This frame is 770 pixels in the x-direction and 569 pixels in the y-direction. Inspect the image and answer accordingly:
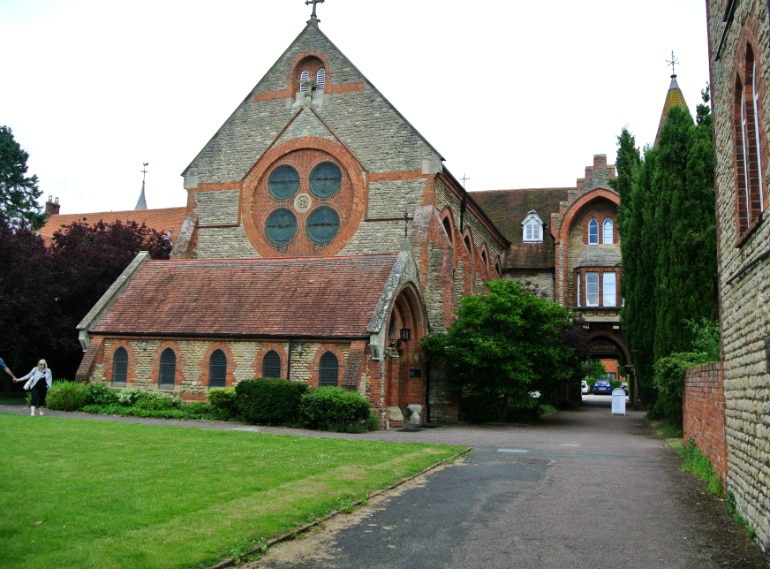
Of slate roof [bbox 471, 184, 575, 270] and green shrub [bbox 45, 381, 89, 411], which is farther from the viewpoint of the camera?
slate roof [bbox 471, 184, 575, 270]

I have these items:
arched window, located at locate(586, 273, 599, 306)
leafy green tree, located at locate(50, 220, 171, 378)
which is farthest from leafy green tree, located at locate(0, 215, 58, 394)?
arched window, located at locate(586, 273, 599, 306)

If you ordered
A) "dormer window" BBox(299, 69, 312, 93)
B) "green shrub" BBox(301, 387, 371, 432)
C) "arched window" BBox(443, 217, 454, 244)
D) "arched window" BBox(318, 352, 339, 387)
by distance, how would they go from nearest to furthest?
"green shrub" BBox(301, 387, 371, 432), "arched window" BBox(318, 352, 339, 387), "arched window" BBox(443, 217, 454, 244), "dormer window" BBox(299, 69, 312, 93)

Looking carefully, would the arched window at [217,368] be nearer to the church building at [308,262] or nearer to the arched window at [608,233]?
the church building at [308,262]

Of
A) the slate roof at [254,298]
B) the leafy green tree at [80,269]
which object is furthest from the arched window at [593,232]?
the leafy green tree at [80,269]

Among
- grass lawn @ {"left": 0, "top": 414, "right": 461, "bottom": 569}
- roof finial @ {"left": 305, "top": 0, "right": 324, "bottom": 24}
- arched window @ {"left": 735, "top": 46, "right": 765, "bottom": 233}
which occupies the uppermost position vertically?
roof finial @ {"left": 305, "top": 0, "right": 324, "bottom": 24}

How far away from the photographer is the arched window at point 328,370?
2180 cm

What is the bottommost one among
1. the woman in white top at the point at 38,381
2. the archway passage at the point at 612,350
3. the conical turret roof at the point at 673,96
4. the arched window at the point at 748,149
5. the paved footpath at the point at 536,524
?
the paved footpath at the point at 536,524

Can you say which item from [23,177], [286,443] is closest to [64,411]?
[286,443]

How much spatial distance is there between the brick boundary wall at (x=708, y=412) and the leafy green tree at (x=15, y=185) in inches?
1622

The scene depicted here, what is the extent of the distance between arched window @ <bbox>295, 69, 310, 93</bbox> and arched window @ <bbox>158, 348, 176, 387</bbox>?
12822 millimetres

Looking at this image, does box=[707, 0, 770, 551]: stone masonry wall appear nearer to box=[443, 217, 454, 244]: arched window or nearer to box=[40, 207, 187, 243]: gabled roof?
box=[443, 217, 454, 244]: arched window

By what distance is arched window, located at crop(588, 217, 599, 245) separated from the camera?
41281 millimetres

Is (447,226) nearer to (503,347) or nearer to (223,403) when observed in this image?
(503,347)

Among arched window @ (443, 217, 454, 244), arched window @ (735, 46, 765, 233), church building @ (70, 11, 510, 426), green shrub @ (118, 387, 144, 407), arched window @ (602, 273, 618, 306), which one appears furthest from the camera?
arched window @ (602, 273, 618, 306)
